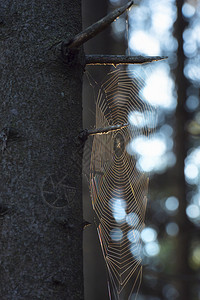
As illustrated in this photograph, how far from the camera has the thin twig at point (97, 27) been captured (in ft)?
3.15

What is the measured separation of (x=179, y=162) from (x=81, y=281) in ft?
22.9

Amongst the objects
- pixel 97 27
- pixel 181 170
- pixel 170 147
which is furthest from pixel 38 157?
pixel 170 147

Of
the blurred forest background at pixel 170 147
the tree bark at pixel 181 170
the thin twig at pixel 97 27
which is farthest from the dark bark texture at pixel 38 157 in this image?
the tree bark at pixel 181 170

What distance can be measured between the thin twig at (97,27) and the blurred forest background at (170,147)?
19.9 ft

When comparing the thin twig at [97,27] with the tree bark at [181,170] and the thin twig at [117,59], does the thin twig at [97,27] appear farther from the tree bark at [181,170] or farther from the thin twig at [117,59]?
the tree bark at [181,170]

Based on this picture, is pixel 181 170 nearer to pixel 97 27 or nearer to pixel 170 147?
pixel 170 147

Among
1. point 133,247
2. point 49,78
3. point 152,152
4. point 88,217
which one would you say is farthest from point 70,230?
point 152,152

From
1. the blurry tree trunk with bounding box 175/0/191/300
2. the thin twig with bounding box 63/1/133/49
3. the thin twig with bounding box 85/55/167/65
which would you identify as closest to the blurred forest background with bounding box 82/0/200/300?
the blurry tree trunk with bounding box 175/0/191/300

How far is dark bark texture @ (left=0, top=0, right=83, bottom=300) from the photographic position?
3.22 feet

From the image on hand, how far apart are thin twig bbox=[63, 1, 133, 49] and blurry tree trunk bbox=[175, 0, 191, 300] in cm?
685

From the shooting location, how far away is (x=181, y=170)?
780cm

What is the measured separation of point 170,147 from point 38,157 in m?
7.26

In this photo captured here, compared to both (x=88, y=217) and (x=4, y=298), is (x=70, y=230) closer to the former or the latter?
(x=4, y=298)

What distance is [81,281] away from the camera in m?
1.07
